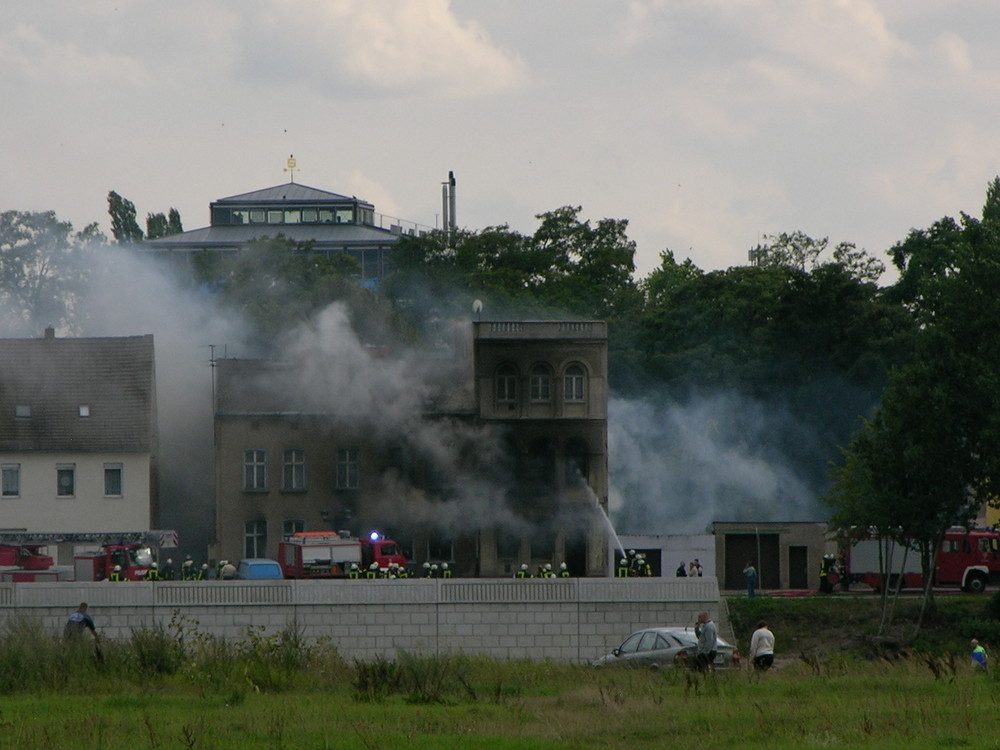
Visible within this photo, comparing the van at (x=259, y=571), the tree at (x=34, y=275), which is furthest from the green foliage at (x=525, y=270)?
the van at (x=259, y=571)

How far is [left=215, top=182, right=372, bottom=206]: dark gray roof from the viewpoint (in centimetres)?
12794

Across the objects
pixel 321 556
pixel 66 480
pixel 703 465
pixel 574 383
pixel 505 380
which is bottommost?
pixel 321 556

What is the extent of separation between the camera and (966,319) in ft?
158

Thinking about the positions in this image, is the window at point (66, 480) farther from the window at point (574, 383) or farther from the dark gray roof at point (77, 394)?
the window at point (574, 383)

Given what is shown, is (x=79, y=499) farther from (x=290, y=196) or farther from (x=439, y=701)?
(x=290, y=196)

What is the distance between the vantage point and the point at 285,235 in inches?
4879

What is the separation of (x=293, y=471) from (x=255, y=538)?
9.93 feet

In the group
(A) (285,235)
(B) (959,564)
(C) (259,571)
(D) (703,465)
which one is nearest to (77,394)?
(C) (259,571)

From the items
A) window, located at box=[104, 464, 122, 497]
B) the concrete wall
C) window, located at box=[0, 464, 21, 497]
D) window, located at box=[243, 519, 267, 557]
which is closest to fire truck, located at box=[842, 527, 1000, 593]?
the concrete wall

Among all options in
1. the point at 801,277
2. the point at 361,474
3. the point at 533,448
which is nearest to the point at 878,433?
the point at 533,448

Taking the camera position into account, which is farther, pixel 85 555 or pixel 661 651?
pixel 85 555

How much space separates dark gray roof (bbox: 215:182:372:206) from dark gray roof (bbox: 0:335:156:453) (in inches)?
2401

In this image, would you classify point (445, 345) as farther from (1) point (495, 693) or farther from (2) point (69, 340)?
(1) point (495, 693)

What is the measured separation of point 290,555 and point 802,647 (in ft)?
60.4
